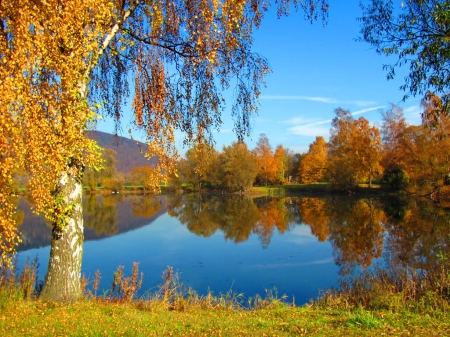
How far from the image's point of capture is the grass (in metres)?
4.84

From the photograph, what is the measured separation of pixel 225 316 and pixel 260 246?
35.4 feet

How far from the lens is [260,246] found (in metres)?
16.9

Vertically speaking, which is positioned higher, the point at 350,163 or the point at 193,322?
the point at 350,163

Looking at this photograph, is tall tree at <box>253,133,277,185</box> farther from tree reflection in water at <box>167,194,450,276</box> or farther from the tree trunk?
the tree trunk

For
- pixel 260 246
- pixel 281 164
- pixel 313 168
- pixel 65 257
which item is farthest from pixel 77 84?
pixel 281 164

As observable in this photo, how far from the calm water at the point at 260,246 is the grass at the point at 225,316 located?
2789 mm

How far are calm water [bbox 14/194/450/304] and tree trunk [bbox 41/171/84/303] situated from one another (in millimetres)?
4293

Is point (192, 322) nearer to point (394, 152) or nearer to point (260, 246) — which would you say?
point (260, 246)

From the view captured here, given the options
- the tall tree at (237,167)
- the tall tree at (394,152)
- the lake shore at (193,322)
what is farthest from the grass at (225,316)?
the tall tree at (237,167)

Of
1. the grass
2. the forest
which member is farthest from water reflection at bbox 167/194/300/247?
the grass

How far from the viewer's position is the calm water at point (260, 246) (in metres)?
11.5

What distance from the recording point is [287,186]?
59.9 meters

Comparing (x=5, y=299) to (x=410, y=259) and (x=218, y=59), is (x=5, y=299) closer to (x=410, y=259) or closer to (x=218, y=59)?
(x=218, y=59)

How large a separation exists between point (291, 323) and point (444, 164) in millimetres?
34109
